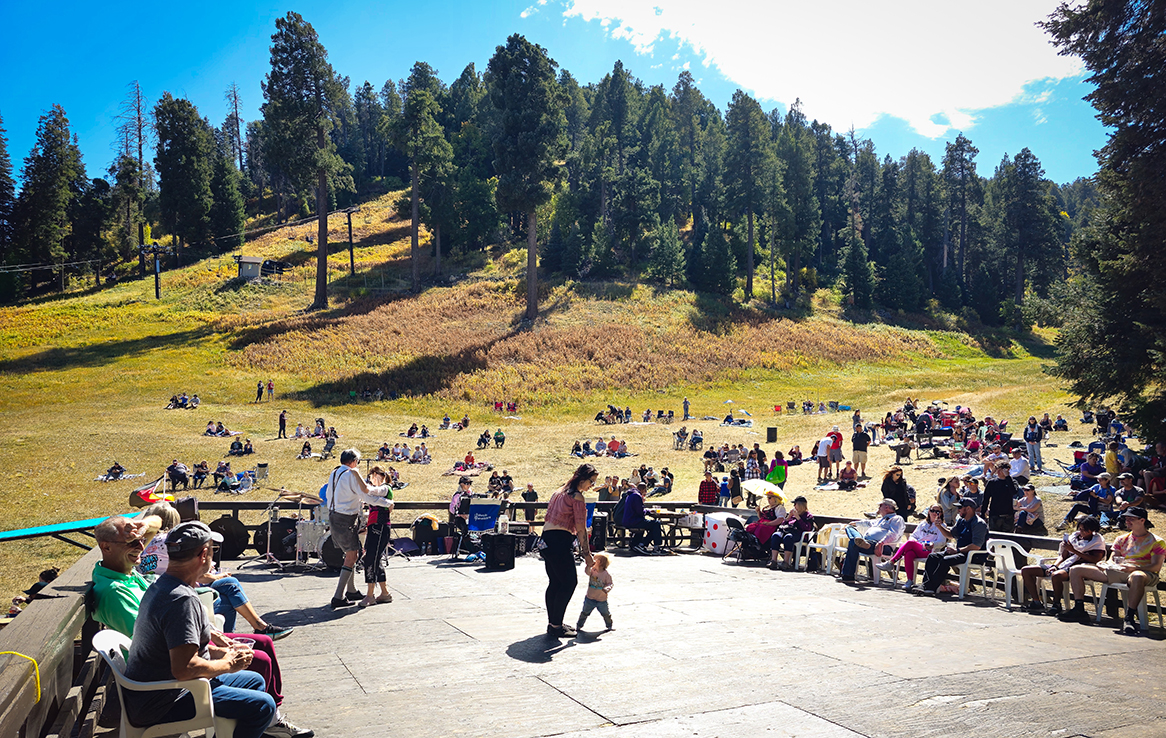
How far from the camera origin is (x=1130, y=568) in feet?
26.0

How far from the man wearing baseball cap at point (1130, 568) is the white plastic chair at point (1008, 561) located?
2.23 feet

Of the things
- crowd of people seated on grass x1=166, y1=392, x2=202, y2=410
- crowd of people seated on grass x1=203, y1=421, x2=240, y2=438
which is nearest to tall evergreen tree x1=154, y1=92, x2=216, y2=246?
crowd of people seated on grass x1=166, y1=392, x2=202, y2=410

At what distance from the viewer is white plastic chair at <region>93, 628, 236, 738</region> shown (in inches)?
141

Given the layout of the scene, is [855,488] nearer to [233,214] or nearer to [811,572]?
[811,572]

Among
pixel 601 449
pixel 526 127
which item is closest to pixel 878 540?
pixel 601 449

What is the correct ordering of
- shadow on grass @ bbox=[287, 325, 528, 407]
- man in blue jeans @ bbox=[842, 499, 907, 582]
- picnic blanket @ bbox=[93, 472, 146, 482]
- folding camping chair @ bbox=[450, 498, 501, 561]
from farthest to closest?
shadow on grass @ bbox=[287, 325, 528, 407], picnic blanket @ bbox=[93, 472, 146, 482], folding camping chair @ bbox=[450, 498, 501, 561], man in blue jeans @ bbox=[842, 499, 907, 582]

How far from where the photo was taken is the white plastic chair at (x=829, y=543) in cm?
1122

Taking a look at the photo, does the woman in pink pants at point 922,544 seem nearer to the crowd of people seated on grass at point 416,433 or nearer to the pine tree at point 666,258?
the crowd of people seated on grass at point 416,433

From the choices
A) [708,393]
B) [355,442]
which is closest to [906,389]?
[708,393]

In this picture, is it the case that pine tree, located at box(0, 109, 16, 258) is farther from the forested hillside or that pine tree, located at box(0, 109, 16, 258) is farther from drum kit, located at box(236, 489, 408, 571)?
drum kit, located at box(236, 489, 408, 571)

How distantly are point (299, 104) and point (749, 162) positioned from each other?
41558 millimetres

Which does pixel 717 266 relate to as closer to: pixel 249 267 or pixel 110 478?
pixel 249 267

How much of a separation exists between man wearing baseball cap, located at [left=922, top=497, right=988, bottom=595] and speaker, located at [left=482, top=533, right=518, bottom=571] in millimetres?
5801

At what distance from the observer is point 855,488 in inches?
813
